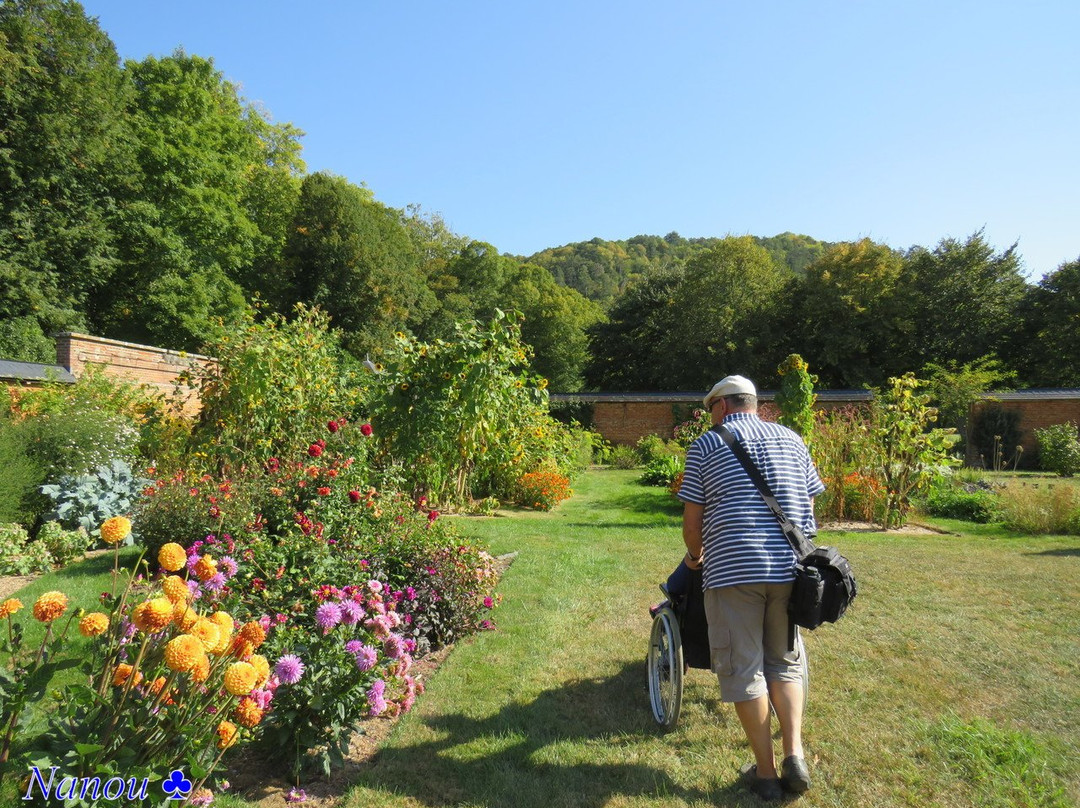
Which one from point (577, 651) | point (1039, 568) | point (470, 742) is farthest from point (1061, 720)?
point (1039, 568)

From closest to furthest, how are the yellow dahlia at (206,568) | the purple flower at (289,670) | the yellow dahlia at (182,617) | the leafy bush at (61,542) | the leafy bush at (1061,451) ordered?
1. the yellow dahlia at (182,617)
2. the yellow dahlia at (206,568)
3. the purple flower at (289,670)
4. the leafy bush at (61,542)
5. the leafy bush at (1061,451)

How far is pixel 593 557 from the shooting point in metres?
6.77

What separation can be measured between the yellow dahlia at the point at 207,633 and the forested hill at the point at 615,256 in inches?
1811

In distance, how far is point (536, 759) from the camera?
2.94 meters

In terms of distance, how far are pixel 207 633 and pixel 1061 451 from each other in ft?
64.7

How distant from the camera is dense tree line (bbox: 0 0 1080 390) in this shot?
1830cm

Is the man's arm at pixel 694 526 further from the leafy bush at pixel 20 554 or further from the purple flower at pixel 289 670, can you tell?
the leafy bush at pixel 20 554

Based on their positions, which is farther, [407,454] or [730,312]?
[730,312]

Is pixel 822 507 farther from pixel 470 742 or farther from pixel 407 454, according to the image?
pixel 470 742

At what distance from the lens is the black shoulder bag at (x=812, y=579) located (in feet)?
8.27

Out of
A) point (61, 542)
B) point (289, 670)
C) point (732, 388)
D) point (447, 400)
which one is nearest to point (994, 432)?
point (447, 400)

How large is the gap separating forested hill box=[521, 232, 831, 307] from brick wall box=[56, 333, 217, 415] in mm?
36799

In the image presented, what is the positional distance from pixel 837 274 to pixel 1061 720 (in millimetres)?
27398

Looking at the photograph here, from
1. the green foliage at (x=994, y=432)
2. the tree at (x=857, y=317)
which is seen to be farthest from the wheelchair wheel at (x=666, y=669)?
the tree at (x=857, y=317)
